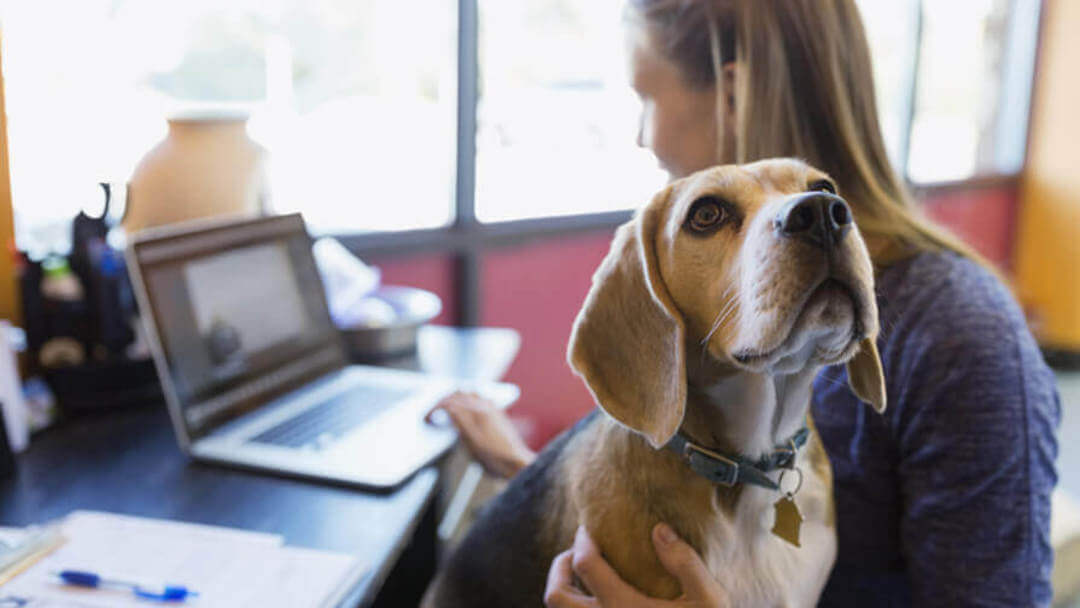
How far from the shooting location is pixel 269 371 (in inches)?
65.5

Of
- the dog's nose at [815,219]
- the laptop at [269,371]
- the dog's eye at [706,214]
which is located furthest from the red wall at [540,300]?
the dog's nose at [815,219]

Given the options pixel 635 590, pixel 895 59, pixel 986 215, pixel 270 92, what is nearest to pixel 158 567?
pixel 635 590

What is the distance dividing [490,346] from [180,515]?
0.96 metres

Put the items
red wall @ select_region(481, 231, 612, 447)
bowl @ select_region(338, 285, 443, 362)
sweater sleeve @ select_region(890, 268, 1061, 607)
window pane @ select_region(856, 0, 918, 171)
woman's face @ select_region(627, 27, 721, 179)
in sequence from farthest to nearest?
window pane @ select_region(856, 0, 918, 171)
red wall @ select_region(481, 231, 612, 447)
bowl @ select_region(338, 285, 443, 362)
woman's face @ select_region(627, 27, 721, 179)
sweater sleeve @ select_region(890, 268, 1061, 607)

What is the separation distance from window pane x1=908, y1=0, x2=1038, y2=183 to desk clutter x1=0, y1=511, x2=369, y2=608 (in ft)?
15.4

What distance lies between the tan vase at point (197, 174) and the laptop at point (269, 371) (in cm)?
15

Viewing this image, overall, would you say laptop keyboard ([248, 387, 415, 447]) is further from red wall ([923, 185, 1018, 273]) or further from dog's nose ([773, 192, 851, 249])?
red wall ([923, 185, 1018, 273])

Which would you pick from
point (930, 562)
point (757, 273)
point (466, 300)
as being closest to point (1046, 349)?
point (466, 300)

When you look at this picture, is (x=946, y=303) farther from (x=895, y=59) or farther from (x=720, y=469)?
(x=895, y=59)

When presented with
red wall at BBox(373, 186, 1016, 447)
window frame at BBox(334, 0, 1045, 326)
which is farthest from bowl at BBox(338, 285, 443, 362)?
red wall at BBox(373, 186, 1016, 447)

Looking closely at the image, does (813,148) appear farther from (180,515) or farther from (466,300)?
(466,300)

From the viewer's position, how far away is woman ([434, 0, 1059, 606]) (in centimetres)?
113

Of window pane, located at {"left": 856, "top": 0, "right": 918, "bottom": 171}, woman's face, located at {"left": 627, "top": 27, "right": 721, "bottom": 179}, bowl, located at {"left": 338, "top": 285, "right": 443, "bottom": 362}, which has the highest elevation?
window pane, located at {"left": 856, "top": 0, "right": 918, "bottom": 171}

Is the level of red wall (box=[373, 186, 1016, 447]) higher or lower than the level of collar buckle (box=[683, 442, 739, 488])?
lower
